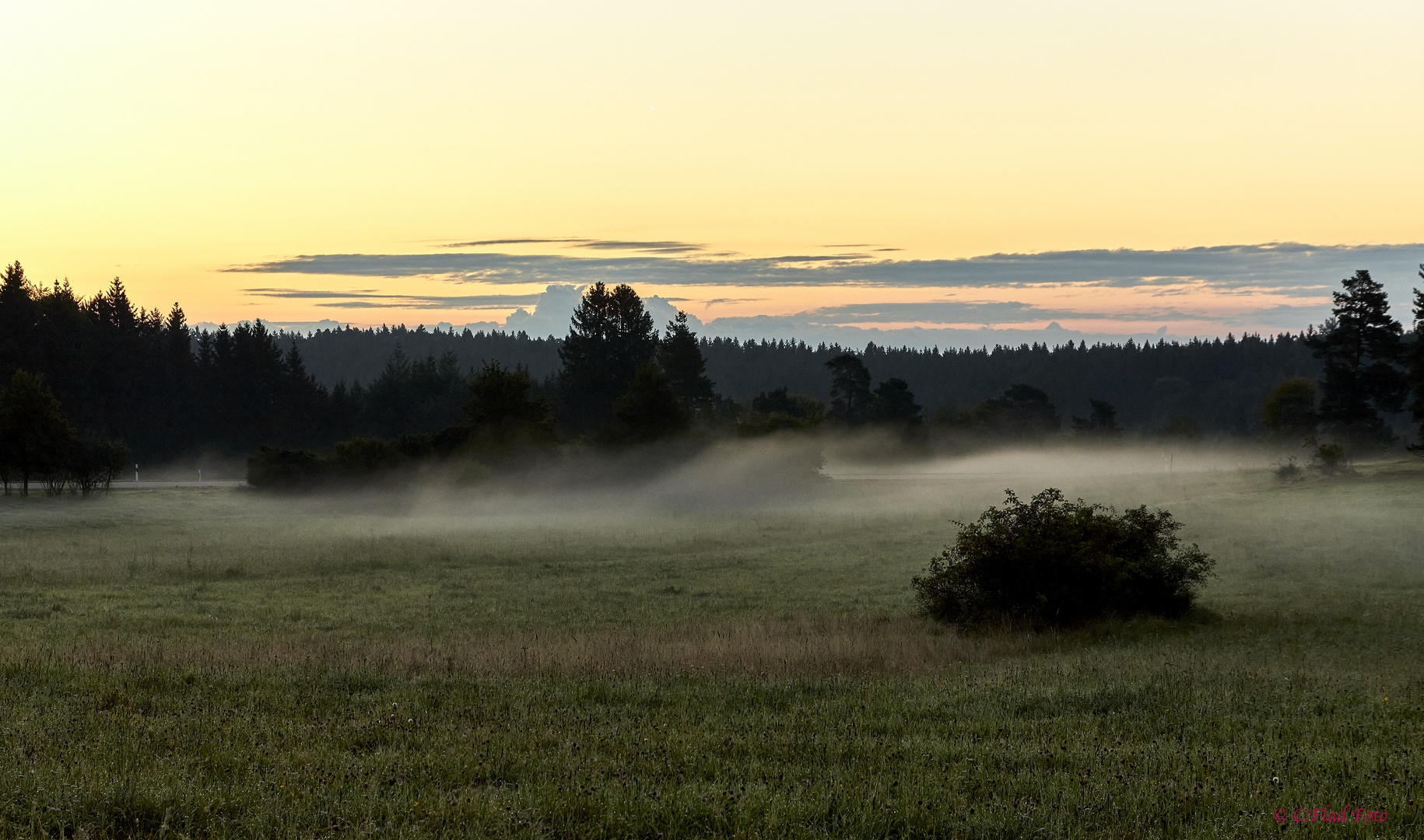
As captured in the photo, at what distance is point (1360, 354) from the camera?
7250cm

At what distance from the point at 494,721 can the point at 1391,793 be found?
7904 millimetres

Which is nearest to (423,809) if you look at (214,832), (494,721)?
(214,832)

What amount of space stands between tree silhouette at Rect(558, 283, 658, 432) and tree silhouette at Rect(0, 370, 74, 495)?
57.7 metres

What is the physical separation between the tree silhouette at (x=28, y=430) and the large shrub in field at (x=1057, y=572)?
177 feet

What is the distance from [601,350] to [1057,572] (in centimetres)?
9525

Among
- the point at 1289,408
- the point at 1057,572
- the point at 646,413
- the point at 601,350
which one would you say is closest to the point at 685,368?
the point at 601,350

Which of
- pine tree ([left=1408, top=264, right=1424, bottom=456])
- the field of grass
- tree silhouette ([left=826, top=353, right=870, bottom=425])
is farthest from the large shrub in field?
tree silhouette ([left=826, top=353, right=870, bottom=425])

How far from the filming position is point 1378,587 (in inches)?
1070

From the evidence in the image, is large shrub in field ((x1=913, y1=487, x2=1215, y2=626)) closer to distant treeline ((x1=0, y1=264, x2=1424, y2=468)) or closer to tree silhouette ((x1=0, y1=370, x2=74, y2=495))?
tree silhouette ((x1=0, y1=370, x2=74, y2=495))

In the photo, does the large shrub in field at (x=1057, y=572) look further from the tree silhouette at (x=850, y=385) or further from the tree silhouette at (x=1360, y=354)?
the tree silhouette at (x=850, y=385)

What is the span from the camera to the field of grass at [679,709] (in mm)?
7766

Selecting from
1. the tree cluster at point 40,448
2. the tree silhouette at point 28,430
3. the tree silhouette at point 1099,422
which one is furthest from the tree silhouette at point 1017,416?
the tree silhouette at point 28,430

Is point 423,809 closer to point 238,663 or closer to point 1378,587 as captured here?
point 238,663

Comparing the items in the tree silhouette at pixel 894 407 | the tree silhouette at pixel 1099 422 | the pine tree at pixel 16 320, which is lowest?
the tree silhouette at pixel 1099 422
